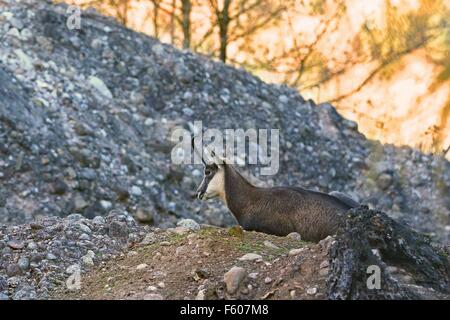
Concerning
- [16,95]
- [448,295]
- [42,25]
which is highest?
[42,25]

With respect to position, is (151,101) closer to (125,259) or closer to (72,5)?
(72,5)

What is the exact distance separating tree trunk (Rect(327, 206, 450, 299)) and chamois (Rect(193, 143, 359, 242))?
6.79 ft

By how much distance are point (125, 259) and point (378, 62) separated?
1005 centimetres

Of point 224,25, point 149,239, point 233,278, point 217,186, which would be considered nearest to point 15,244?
point 149,239

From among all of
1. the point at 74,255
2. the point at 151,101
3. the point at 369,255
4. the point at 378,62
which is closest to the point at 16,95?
the point at 151,101

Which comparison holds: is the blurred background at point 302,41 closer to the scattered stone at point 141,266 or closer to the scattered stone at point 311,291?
the scattered stone at point 141,266

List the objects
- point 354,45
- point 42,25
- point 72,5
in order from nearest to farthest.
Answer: point 42,25 → point 72,5 → point 354,45

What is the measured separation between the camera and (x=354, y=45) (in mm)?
17859


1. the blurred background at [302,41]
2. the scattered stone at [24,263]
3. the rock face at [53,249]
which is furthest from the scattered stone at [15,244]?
the blurred background at [302,41]

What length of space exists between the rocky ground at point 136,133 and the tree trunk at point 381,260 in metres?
2.52

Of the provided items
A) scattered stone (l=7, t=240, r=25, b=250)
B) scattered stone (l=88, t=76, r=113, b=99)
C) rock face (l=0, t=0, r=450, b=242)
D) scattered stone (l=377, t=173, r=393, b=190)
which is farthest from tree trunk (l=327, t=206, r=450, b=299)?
scattered stone (l=377, t=173, r=393, b=190)

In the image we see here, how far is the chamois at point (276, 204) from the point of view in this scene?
9.80 metres

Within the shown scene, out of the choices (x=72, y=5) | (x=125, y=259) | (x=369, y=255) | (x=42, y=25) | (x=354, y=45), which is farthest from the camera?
(x=354, y=45)

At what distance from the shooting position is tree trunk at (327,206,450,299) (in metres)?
6.17
